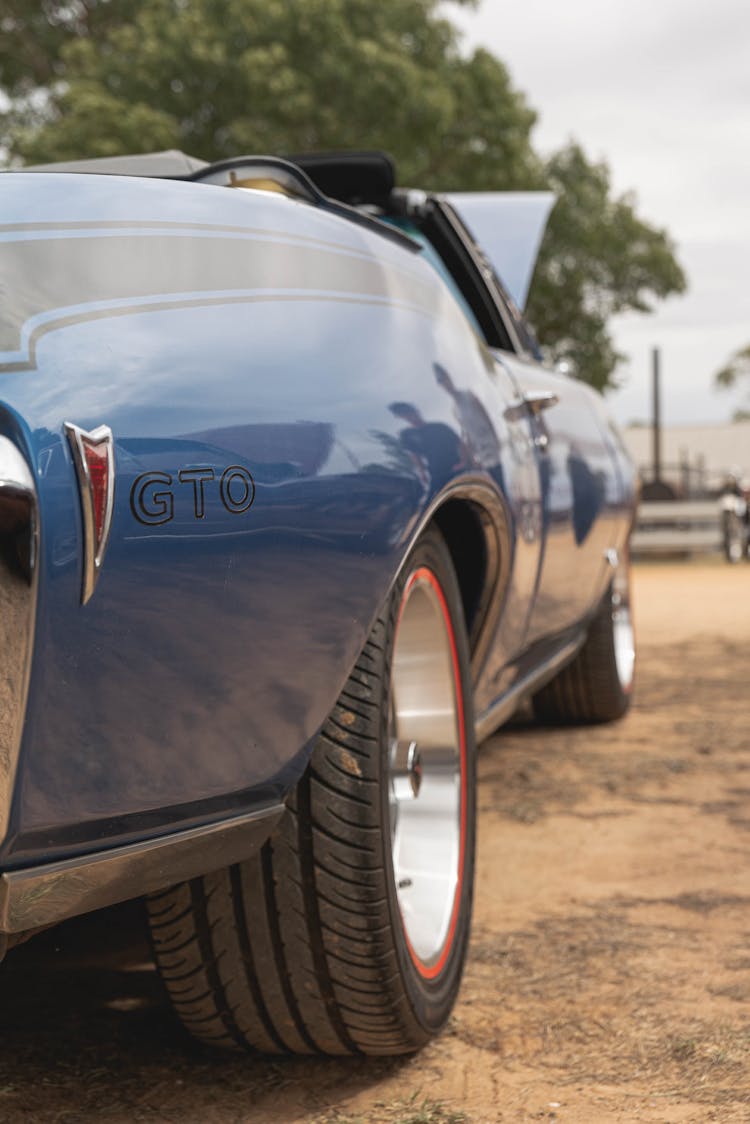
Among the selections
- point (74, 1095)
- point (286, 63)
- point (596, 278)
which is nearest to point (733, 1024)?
point (74, 1095)

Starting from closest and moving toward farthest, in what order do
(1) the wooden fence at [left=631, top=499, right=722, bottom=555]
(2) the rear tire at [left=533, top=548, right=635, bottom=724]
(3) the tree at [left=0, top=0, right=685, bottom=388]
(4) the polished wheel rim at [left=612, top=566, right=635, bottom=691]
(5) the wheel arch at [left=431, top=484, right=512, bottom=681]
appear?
(5) the wheel arch at [left=431, top=484, right=512, bottom=681], (2) the rear tire at [left=533, top=548, right=635, bottom=724], (4) the polished wheel rim at [left=612, top=566, right=635, bottom=691], (3) the tree at [left=0, top=0, right=685, bottom=388], (1) the wooden fence at [left=631, top=499, right=722, bottom=555]

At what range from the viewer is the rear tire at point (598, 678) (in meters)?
5.23

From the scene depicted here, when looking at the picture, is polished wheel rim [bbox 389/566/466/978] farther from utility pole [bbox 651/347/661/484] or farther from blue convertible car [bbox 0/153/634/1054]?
utility pole [bbox 651/347/661/484]

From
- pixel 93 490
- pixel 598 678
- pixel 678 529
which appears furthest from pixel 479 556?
pixel 678 529

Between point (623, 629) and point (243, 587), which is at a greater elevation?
point (243, 587)

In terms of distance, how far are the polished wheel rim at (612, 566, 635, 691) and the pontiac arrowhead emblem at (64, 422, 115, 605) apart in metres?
4.02

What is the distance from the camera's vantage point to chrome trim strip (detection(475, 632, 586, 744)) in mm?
3154

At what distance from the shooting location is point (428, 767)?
2.61m

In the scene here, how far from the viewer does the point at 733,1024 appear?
7.86ft

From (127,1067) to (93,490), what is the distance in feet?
3.91

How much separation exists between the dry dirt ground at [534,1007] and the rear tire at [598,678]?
952mm

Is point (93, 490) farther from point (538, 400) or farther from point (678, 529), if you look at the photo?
point (678, 529)

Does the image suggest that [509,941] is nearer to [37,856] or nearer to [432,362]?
[432,362]

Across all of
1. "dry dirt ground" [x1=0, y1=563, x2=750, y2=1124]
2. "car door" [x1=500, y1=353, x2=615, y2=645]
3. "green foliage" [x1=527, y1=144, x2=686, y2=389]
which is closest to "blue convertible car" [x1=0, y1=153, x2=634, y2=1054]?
"dry dirt ground" [x1=0, y1=563, x2=750, y2=1124]
